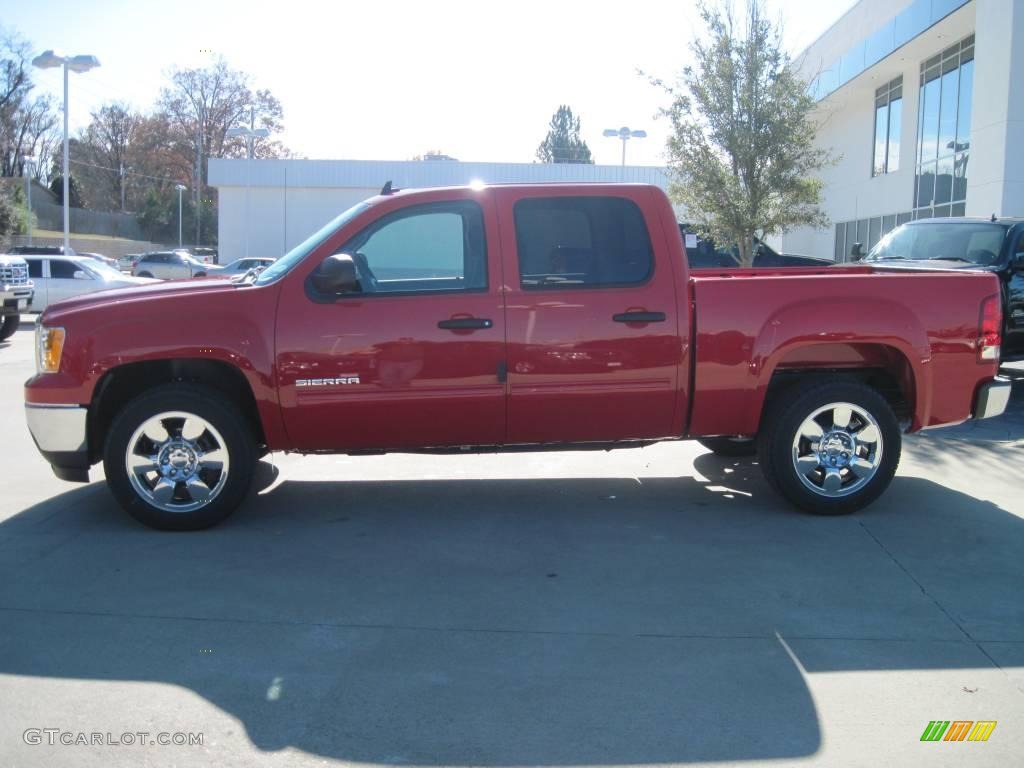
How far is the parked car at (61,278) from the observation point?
2312 cm

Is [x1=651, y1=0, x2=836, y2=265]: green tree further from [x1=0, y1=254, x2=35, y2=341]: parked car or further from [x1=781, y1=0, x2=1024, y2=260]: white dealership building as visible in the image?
[x1=0, y1=254, x2=35, y2=341]: parked car

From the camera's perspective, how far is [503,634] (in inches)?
174

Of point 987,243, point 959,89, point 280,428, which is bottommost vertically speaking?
point 280,428

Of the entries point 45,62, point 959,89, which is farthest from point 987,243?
point 45,62

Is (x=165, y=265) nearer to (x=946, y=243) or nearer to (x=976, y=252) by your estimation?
(x=946, y=243)

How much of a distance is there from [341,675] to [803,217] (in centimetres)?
1429

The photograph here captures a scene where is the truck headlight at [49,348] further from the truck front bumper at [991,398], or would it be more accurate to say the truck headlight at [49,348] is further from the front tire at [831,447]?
the truck front bumper at [991,398]

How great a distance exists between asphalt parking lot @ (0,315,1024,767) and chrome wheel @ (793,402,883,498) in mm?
262

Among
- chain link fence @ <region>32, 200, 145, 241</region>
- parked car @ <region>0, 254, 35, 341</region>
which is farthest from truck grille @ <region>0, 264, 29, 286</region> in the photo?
chain link fence @ <region>32, 200, 145, 241</region>

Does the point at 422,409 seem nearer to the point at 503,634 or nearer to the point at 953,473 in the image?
the point at 503,634

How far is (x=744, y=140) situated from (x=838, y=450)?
10593 mm

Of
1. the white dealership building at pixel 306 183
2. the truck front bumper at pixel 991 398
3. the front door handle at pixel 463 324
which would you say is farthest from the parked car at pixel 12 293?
the white dealership building at pixel 306 183

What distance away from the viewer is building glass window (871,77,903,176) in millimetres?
26266

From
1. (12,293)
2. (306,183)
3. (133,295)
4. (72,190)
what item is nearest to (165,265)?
(306,183)
